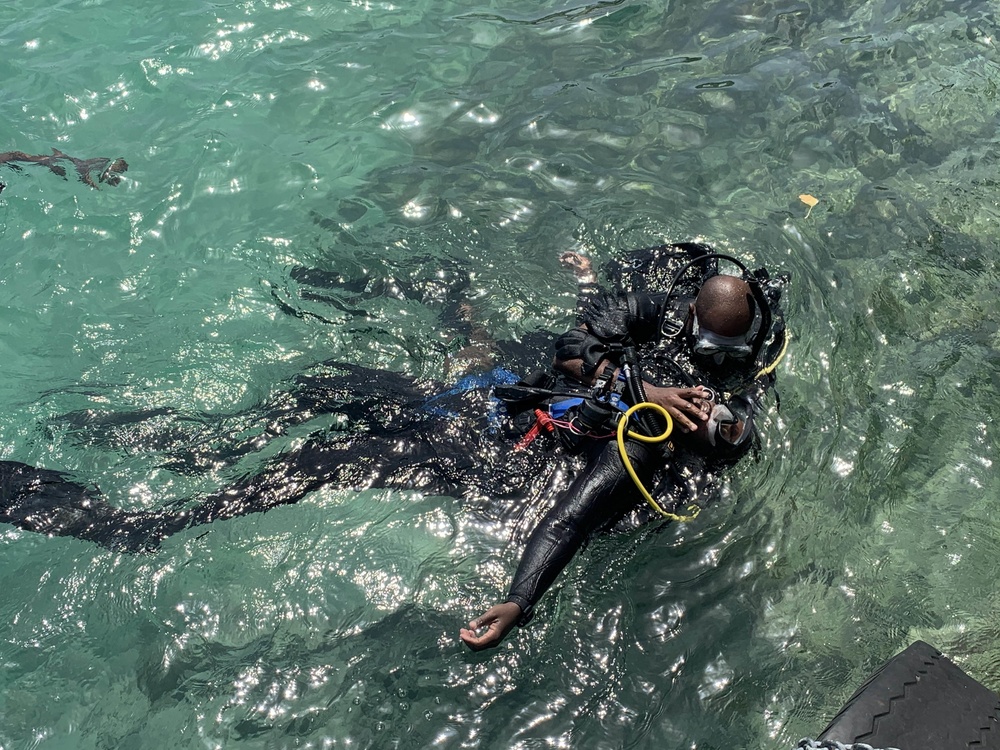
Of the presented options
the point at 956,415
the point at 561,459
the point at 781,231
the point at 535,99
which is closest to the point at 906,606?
the point at 956,415

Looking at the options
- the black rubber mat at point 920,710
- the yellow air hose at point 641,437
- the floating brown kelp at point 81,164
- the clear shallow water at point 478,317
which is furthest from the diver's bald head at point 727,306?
the floating brown kelp at point 81,164

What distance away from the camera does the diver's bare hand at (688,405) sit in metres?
3.68

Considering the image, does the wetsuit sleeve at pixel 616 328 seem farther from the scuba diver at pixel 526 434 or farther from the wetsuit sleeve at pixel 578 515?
the wetsuit sleeve at pixel 578 515

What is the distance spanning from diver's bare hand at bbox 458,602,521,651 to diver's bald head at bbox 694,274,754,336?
67.6 inches

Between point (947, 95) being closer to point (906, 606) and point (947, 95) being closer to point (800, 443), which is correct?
point (800, 443)

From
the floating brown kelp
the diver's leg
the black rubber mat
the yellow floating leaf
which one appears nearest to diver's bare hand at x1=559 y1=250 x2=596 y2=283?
the yellow floating leaf

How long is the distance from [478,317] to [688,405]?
175cm

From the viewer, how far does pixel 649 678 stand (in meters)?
3.48

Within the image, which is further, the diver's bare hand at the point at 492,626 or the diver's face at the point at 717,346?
the diver's face at the point at 717,346

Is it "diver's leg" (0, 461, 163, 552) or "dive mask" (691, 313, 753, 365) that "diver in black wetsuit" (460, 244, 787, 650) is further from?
"diver's leg" (0, 461, 163, 552)

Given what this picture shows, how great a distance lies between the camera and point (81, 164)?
590cm

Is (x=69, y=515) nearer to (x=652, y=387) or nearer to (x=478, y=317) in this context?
(x=478, y=317)

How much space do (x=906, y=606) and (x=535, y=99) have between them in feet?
16.4

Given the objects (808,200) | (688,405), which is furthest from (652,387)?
(808,200)
